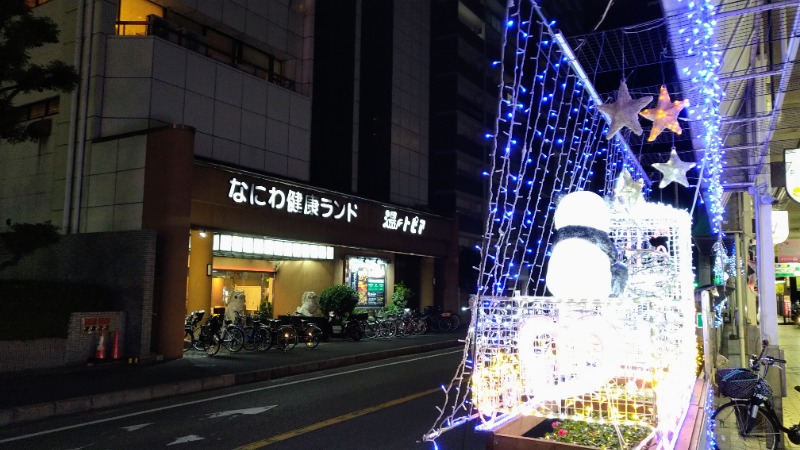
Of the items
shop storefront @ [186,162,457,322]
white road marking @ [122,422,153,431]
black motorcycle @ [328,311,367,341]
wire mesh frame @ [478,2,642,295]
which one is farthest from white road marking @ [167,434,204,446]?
black motorcycle @ [328,311,367,341]

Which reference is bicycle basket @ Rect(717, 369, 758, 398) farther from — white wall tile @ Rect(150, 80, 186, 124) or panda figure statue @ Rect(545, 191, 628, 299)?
white wall tile @ Rect(150, 80, 186, 124)

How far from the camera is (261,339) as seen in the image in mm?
15875

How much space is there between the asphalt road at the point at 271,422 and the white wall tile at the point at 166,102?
8.86 meters

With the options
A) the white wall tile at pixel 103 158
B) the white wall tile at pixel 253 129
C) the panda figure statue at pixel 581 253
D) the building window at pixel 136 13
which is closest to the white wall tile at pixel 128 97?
the white wall tile at pixel 103 158

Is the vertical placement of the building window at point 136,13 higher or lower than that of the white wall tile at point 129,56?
higher

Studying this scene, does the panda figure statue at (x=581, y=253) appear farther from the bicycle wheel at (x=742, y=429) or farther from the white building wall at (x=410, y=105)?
the white building wall at (x=410, y=105)

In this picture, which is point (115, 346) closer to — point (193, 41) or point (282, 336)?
point (282, 336)

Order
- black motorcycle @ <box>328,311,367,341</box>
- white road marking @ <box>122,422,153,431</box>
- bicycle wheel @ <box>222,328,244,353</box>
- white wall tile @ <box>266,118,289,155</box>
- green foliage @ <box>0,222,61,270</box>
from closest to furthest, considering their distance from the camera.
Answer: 1. white road marking @ <box>122,422,153,431</box>
2. green foliage @ <box>0,222,61,270</box>
3. bicycle wheel @ <box>222,328,244,353</box>
4. black motorcycle @ <box>328,311,367,341</box>
5. white wall tile @ <box>266,118,289,155</box>

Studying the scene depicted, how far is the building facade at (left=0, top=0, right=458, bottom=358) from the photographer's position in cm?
1488

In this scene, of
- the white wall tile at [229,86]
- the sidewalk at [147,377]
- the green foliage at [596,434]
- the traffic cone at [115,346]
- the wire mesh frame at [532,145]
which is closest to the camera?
the green foliage at [596,434]

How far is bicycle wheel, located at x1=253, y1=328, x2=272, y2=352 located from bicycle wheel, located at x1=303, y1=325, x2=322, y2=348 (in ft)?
4.69

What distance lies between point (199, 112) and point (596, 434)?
15.9 m

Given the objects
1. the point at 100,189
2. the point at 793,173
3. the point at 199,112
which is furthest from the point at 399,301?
the point at 793,173

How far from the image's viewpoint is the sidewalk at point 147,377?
8.77 m
